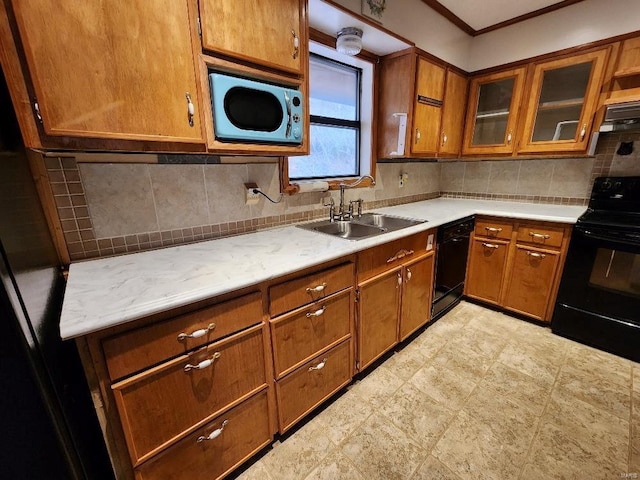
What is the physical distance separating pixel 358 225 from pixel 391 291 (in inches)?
21.4

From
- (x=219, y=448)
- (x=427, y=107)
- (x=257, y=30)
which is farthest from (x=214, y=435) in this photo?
(x=427, y=107)

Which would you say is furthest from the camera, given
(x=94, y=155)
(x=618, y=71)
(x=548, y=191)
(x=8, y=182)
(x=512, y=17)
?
(x=548, y=191)

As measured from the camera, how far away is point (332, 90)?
2.10 m

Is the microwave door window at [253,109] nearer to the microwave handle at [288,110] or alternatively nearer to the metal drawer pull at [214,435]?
the microwave handle at [288,110]

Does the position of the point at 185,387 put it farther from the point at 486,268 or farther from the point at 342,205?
the point at 486,268

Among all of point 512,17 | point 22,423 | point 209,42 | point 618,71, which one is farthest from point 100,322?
point 512,17

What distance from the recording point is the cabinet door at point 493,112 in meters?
2.37

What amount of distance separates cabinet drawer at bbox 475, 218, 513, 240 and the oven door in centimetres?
41

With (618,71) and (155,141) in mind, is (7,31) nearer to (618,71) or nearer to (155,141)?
(155,141)

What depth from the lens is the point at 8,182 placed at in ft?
2.23

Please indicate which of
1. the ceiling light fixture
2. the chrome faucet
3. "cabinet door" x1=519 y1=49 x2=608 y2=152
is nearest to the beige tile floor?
the chrome faucet

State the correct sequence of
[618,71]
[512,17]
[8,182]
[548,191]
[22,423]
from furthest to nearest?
[548,191] → [512,17] → [618,71] → [8,182] → [22,423]

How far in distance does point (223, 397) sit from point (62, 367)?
0.52 m

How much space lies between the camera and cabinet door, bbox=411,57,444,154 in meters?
2.13
